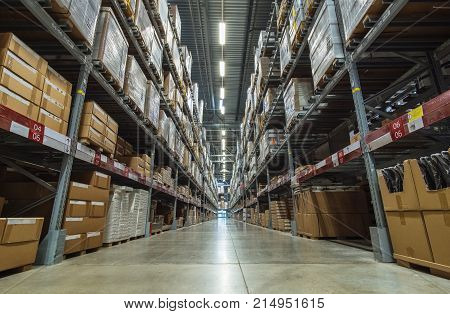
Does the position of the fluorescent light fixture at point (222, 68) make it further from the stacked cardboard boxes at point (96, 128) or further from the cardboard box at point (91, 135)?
the cardboard box at point (91, 135)

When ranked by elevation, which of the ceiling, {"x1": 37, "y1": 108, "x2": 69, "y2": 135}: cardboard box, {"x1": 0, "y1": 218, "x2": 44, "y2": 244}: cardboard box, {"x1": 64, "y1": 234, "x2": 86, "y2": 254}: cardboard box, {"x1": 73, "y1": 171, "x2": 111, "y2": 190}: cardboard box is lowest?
{"x1": 64, "y1": 234, "x2": 86, "y2": 254}: cardboard box

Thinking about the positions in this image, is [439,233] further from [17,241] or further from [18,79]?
[18,79]

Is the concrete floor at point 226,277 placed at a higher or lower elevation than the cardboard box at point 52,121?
lower

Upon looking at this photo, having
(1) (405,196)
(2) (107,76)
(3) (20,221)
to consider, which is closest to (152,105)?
(2) (107,76)

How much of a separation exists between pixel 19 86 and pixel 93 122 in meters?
1.08

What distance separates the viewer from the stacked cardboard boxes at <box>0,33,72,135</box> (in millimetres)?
1982

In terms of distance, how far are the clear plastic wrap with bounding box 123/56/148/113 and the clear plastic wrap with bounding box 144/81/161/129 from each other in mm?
258

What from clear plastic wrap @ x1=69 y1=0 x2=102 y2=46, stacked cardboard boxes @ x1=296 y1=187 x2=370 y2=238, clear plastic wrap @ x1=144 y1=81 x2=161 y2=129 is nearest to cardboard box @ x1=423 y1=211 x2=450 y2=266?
stacked cardboard boxes @ x1=296 y1=187 x2=370 y2=238

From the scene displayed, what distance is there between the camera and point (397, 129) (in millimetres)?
2066

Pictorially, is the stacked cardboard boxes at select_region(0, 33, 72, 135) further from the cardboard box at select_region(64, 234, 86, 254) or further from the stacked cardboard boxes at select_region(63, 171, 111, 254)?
the cardboard box at select_region(64, 234, 86, 254)

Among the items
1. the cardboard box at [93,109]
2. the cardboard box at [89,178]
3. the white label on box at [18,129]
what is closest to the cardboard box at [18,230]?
the white label on box at [18,129]

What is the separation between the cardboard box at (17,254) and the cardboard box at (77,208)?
0.61 meters

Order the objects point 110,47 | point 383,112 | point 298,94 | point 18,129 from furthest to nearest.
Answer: point 298,94
point 110,47
point 383,112
point 18,129

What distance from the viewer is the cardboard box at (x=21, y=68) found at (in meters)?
1.96
